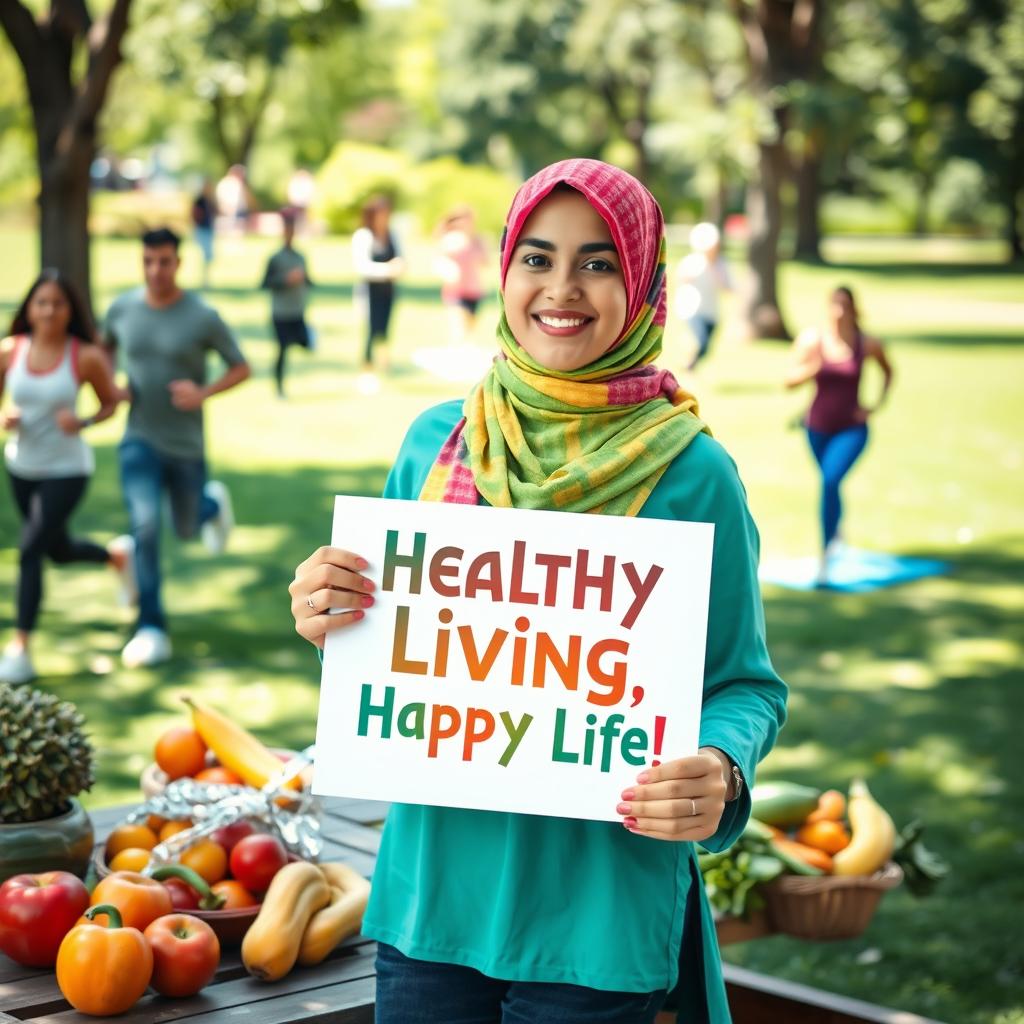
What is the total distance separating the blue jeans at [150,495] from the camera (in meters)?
8.48

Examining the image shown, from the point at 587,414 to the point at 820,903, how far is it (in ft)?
7.39

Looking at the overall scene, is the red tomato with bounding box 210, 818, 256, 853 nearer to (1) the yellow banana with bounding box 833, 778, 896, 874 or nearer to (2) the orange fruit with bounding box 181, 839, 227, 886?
(2) the orange fruit with bounding box 181, 839, 227, 886

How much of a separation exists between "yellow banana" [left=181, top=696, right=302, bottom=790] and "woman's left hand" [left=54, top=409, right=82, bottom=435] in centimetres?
428

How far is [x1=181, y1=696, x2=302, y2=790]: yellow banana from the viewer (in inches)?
160

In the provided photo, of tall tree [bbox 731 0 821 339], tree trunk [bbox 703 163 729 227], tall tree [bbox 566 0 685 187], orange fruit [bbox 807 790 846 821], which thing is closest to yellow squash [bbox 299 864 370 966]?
orange fruit [bbox 807 790 846 821]

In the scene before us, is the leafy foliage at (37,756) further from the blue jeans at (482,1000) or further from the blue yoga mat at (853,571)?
the blue yoga mat at (853,571)

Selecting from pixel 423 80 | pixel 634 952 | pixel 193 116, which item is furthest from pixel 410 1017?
pixel 423 80

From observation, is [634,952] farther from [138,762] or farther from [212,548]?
[212,548]

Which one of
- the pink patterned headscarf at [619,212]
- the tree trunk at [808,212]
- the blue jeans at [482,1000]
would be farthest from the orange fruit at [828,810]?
the tree trunk at [808,212]

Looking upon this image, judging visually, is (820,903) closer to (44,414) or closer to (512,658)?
(512,658)

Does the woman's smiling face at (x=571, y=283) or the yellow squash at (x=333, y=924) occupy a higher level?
the woman's smiling face at (x=571, y=283)

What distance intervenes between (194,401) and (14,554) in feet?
10.8

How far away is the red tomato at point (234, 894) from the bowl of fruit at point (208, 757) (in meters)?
0.49

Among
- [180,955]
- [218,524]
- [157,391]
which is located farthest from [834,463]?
[180,955]
